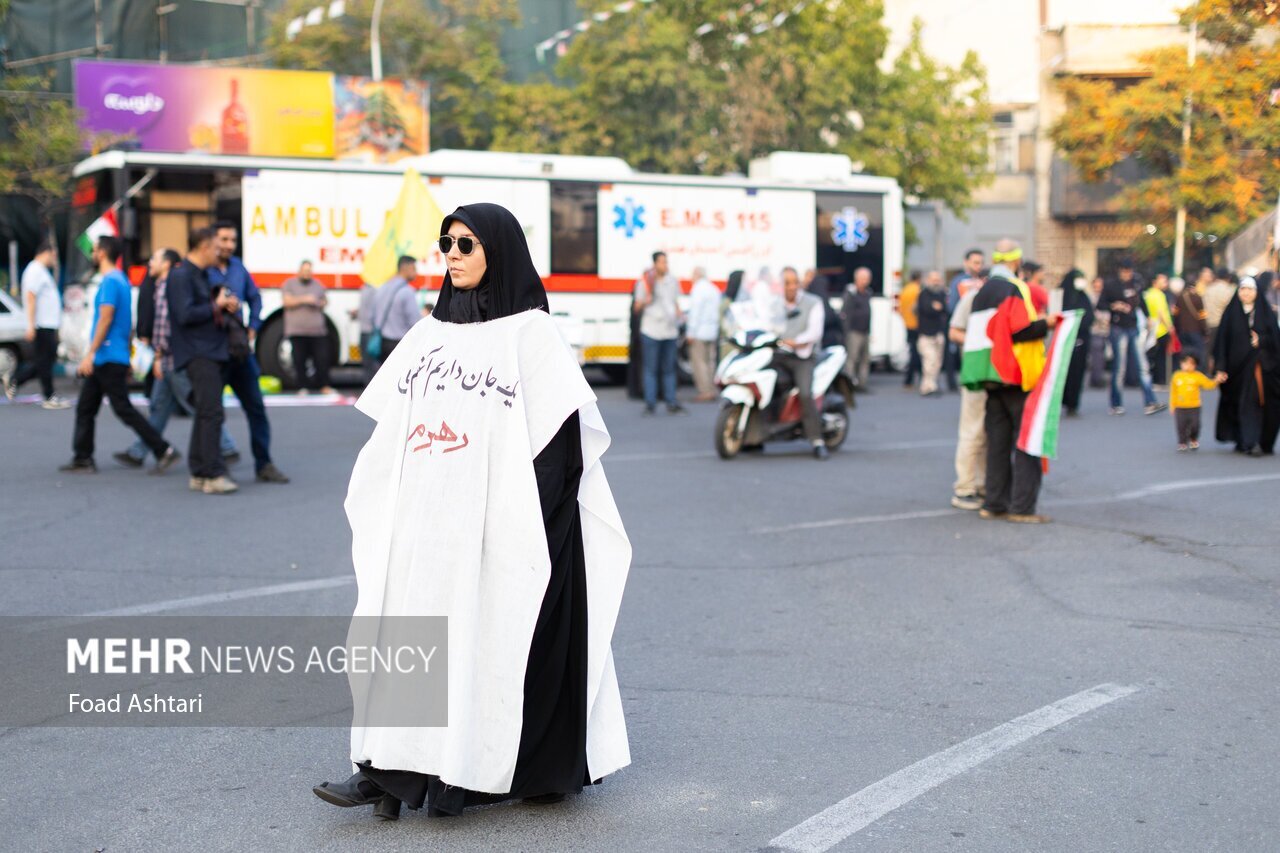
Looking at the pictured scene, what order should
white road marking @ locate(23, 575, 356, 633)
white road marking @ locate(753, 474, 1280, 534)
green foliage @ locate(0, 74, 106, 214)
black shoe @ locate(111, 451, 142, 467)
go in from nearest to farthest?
white road marking @ locate(23, 575, 356, 633), white road marking @ locate(753, 474, 1280, 534), black shoe @ locate(111, 451, 142, 467), green foliage @ locate(0, 74, 106, 214)

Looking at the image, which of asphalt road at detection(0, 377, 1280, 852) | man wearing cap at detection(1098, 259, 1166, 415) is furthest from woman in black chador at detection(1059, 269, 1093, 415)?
asphalt road at detection(0, 377, 1280, 852)

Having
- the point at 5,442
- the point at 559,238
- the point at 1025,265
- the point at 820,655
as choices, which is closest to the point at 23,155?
the point at 559,238

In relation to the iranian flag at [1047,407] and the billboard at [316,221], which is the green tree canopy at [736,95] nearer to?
the billboard at [316,221]

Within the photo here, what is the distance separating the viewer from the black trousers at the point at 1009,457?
999 cm

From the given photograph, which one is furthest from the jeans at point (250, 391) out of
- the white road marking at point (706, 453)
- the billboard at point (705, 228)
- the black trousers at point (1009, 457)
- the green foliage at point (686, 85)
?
the green foliage at point (686, 85)

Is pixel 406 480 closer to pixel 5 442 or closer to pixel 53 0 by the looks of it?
pixel 5 442

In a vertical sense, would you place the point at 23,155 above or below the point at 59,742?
above

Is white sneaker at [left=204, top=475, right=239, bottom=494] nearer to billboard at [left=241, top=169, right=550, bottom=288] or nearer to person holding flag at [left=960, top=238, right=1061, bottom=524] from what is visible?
person holding flag at [left=960, top=238, right=1061, bottom=524]

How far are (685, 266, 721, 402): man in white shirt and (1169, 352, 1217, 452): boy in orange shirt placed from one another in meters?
7.52

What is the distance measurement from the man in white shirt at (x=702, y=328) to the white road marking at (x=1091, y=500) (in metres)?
9.39

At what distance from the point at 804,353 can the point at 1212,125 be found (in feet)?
13.7

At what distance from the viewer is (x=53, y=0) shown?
31.0 metres

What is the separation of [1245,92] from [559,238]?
1299 cm

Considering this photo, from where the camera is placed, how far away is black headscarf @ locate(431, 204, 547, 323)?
13.9 feet
